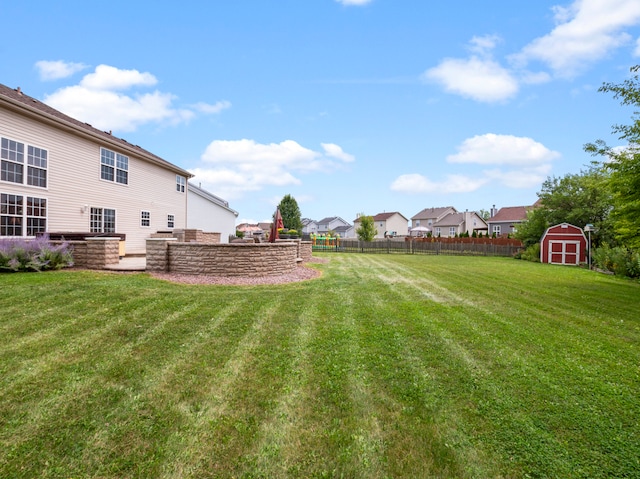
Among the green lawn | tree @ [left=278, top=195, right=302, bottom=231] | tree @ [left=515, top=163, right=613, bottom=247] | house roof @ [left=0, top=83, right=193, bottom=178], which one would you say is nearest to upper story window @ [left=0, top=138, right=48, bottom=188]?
house roof @ [left=0, top=83, right=193, bottom=178]

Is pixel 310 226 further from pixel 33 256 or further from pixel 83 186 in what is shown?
pixel 33 256

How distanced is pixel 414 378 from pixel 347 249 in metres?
25.4

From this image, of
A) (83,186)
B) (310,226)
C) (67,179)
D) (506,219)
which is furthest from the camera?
(310,226)

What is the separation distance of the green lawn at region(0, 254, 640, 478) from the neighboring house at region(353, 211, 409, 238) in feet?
192

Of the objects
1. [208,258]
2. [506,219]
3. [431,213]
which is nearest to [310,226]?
[431,213]

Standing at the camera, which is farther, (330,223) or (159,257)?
(330,223)

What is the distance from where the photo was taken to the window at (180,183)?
1943cm

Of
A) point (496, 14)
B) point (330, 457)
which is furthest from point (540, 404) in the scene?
point (496, 14)

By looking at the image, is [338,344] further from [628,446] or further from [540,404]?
[628,446]

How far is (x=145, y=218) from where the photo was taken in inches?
654

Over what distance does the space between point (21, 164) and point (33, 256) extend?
4789 millimetres

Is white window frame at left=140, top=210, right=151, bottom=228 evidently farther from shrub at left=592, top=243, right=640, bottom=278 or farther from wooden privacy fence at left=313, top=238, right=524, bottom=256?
shrub at left=592, top=243, right=640, bottom=278

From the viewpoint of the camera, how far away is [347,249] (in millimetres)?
28547

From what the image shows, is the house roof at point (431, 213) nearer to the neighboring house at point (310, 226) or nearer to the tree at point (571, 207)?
the neighboring house at point (310, 226)
